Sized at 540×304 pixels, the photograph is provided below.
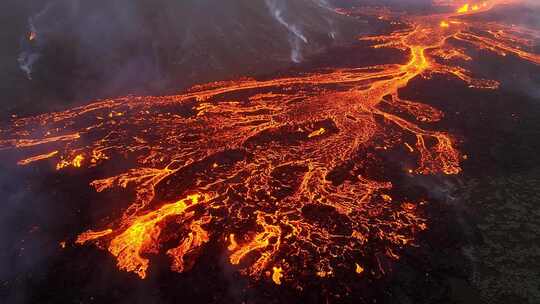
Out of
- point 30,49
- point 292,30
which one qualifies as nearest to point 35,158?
point 30,49

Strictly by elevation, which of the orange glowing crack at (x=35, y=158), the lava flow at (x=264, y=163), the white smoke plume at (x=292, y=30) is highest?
the white smoke plume at (x=292, y=30)

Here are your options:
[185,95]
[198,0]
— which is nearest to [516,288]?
[185,95]

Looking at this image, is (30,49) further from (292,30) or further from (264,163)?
(264,163)

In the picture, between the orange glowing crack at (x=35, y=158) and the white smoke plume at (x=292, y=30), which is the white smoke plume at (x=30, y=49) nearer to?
the orange glowing crack at (x=35, y=158)

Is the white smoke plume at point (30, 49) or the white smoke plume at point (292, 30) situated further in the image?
the white smoke plume at point (292, 30)

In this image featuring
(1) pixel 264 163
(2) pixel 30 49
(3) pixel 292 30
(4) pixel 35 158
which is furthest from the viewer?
(3) pixel 292 30

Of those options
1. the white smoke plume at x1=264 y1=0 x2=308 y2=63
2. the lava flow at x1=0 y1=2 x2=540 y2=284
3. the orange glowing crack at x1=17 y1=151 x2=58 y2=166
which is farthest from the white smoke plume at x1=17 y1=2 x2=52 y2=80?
the white smoke plume at x1=264 y1=0 x2=308 y2=63

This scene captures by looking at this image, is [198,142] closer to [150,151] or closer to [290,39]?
[150,151]

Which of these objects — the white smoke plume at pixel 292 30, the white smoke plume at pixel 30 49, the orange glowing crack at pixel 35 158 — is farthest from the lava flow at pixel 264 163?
the white smoke plume at pixel 30 49
